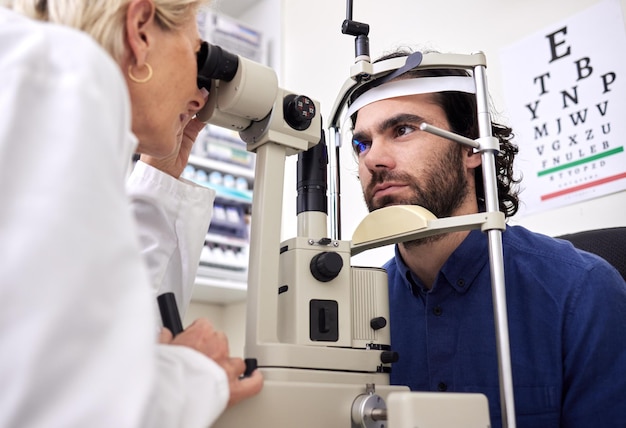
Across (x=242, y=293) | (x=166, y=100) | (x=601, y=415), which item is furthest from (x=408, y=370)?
(x=242, y=293)

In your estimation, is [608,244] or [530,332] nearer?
[530,332]

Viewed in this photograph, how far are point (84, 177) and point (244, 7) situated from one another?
2.87m

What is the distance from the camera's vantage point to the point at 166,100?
776 millimetres

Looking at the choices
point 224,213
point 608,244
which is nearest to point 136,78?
point 608,244

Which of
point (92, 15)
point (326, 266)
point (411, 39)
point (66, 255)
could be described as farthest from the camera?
point (411, 39)

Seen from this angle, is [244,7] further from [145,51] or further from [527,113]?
[145,51]

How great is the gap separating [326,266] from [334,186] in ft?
1.16

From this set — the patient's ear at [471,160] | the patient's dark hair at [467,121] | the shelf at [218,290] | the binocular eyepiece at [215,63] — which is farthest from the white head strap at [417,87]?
the shelf at [218,290]

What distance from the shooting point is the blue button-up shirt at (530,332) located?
3.65ft

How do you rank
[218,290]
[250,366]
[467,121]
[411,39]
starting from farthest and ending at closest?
[218,290] → [411,39] → [467,121] → [250,366]

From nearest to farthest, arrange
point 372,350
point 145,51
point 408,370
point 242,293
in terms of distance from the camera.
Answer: point 145,51
point 372,350
point 408,370
point 242,293

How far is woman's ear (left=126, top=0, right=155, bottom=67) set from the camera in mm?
711

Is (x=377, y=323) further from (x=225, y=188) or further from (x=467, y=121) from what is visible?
(x=225, y=188)

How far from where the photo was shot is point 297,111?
3.18 feet
